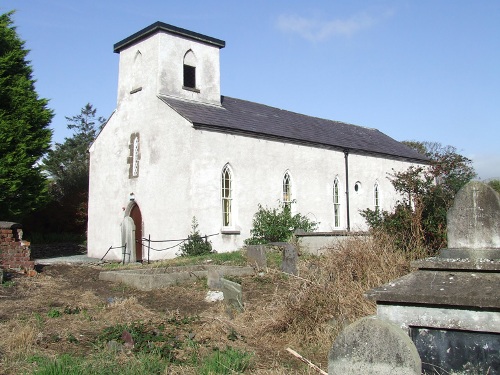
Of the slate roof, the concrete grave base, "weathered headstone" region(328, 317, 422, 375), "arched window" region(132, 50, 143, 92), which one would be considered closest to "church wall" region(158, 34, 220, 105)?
the slate roof

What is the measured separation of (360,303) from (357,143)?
22.6 meters

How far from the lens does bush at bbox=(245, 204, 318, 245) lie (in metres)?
21.2

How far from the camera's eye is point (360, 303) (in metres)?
7.56

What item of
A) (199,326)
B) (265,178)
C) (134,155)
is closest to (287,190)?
(265,178)

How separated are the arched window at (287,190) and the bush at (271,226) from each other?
57.2 inches

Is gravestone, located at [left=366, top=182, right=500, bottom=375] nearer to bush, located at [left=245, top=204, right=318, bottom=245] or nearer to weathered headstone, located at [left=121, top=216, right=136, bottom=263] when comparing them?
weathered headstone, located at [left=121, top=216, right=136, bottom=263]

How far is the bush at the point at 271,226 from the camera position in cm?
2125

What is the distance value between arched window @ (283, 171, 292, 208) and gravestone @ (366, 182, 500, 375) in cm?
1847

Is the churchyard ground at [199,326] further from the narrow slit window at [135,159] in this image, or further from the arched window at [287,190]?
the arched window at [287,190]

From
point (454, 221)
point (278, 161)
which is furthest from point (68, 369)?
point (278, 161)

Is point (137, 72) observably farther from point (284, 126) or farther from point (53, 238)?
point (53, 238)

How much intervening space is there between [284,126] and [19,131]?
12.2 m

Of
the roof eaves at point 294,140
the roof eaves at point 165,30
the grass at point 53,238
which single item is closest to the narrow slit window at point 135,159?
the roof eaves at point 294,140

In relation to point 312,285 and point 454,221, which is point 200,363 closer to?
point 312,285
